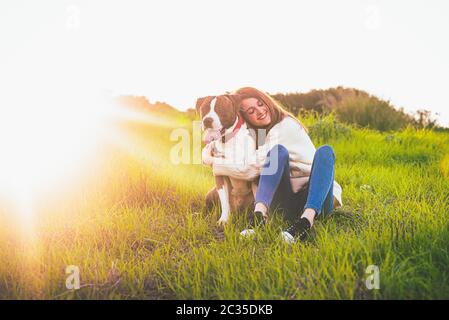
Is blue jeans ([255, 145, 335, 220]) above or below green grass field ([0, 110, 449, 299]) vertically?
above

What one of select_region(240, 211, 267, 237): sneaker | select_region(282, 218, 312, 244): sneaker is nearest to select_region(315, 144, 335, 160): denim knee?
select_region(282, 218, 312, 244): sneaker

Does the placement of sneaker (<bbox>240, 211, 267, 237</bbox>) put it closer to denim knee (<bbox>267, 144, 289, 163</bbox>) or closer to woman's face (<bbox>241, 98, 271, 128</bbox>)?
denim knee (<bbox>267, 144, 289, 163</bbox>)

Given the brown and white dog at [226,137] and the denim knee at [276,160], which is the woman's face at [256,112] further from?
the denim knee at [276,160]

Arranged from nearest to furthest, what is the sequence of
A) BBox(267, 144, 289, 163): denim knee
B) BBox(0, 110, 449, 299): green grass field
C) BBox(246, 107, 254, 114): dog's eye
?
BBox(0, 110, 449, 299): green grass field
BBox(267, 144, 289, 163): denim knee
BBox(246, 107, 254, 114): dog's eye

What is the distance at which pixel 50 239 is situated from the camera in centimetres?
329

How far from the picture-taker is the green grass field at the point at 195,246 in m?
2.52

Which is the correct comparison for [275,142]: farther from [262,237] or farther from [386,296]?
[386,296]

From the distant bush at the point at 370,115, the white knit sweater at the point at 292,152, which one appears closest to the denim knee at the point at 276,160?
the white knit sweater at the point at 292,152

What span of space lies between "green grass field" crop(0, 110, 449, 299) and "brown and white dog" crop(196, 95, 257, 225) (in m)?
0.26

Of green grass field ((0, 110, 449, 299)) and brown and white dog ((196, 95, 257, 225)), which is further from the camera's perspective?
brown and white dog ((196, 95, 257, 225))

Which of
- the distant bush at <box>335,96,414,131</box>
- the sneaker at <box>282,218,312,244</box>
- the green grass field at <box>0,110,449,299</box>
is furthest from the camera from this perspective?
the distant bush at <box>335,96,414,131</box>

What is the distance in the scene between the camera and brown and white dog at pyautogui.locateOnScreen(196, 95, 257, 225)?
138 inches

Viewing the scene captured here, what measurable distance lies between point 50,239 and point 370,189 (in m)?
3.36
